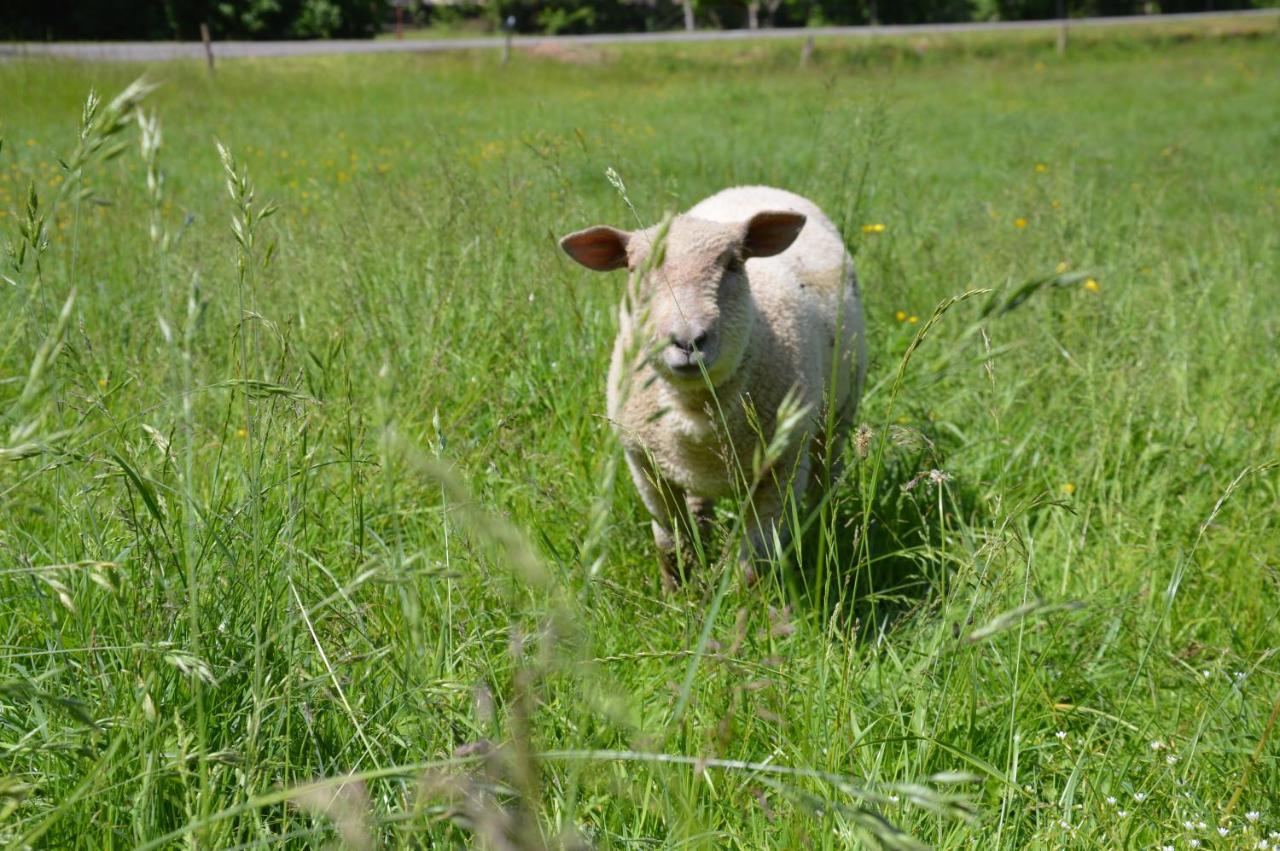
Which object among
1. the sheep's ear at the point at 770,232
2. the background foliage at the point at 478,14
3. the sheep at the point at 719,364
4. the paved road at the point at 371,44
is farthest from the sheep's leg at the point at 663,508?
the background foliage at the point at 478,14

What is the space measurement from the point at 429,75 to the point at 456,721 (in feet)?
74.2

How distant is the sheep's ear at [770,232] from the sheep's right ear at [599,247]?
15.9 inches

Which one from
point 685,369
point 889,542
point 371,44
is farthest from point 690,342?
point 371,44

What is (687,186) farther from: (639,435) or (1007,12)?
(1007,12)

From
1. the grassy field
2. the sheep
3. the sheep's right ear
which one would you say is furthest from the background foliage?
the sheep

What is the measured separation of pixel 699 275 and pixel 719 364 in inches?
10.6

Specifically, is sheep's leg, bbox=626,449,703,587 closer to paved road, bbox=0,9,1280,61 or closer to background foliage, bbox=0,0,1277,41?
paved road, bbox=0,9,1280,61

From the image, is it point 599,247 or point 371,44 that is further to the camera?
point 371,44

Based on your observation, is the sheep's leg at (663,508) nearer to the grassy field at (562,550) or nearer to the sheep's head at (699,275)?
the grassy field at (562,550)

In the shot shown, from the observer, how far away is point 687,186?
30.1ft

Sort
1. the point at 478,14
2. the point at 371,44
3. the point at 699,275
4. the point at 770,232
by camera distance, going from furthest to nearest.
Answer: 1. the point at 478,14
2. the point at 371,44
3. the point at 770,232
4. the point at 699,275

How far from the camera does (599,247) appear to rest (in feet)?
11.3

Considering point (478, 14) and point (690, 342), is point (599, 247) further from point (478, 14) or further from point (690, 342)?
point (478, 14)

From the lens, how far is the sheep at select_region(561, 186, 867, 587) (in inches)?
117
